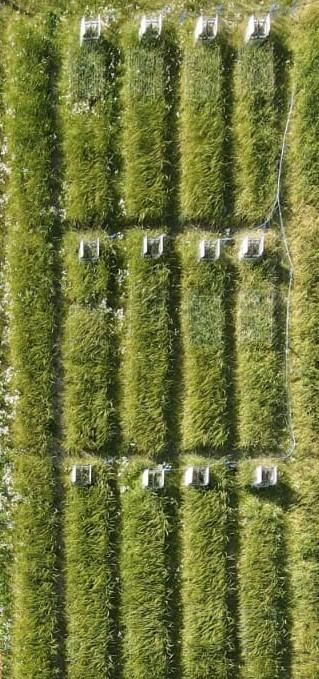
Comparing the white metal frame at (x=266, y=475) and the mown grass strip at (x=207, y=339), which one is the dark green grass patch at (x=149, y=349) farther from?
the white metal frame at (x=266, y=475)

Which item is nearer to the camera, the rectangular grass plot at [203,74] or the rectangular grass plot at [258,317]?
the rectangular grass plot at [203,74]

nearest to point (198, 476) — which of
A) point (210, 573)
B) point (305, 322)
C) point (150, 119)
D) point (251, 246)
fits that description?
point (210, 573)

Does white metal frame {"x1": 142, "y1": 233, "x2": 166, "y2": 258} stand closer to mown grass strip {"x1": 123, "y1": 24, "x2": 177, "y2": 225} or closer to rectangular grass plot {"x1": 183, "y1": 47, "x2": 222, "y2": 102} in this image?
mown grass strip {"x1": 123, "y1": 24, "x2": 177, "y2": 225}

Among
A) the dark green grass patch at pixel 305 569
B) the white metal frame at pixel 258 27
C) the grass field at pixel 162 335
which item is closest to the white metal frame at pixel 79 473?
the grass field at pixel 162 335

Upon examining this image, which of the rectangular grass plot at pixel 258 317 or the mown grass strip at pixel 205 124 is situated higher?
the mown grass strip at pixel 205 124

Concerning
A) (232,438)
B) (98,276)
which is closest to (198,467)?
(232,438)

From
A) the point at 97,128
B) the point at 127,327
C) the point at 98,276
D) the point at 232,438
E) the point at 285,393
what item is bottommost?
the point at 232,438

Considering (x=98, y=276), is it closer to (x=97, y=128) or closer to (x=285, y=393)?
(x=97, y=128)

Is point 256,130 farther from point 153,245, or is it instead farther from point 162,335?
point 162,335
